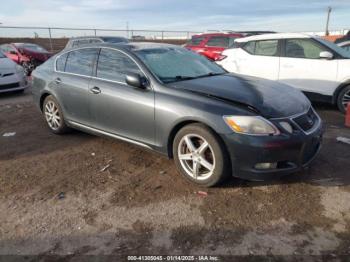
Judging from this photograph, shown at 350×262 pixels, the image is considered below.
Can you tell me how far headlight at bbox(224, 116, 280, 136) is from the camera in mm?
3408

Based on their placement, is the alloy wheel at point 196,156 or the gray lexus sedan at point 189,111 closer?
the gray lexus sedan at point 189,111

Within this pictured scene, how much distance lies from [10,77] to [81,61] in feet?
18.1

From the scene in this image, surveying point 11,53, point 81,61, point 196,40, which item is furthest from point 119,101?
point 11,53

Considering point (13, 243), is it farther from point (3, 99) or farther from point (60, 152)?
point (3, 99)

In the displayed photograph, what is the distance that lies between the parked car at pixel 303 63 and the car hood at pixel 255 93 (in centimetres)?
→ 308

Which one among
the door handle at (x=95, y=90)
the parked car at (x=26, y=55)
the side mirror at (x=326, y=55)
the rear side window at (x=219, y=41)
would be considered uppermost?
the rear side window at (x=219, y=41)

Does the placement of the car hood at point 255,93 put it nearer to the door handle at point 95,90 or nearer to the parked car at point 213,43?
the door handle at point 95,90

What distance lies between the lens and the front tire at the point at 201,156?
3572 mm

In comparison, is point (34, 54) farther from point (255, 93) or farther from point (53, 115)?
point (255, 93)

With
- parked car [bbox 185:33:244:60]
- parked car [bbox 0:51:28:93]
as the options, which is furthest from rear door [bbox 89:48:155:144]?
parked car [bbox 185:33:244:60]

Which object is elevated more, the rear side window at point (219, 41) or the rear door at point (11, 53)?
the rear side window at point (219, 41)

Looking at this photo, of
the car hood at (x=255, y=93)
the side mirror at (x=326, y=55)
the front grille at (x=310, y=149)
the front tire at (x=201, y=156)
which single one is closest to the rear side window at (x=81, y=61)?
the car hood at (x=255, y=93)

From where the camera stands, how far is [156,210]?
3.42m

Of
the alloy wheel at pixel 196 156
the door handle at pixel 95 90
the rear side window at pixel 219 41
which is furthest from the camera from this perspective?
the rear side window at pixel 219 41
